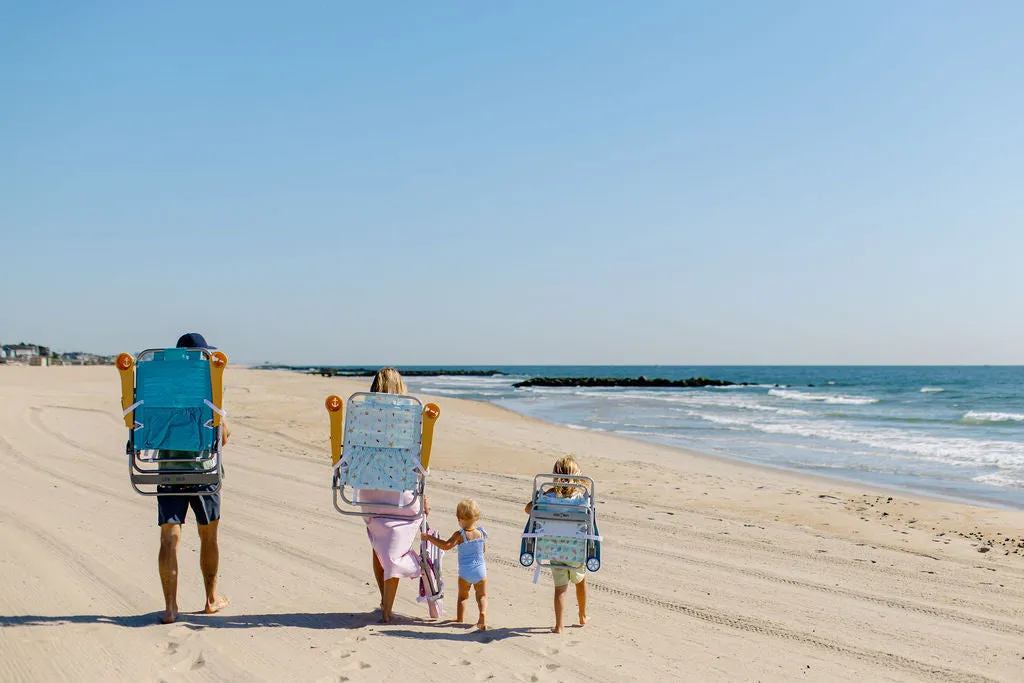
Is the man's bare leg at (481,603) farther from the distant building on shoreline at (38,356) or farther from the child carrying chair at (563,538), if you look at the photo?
the distant building on shoreline at (38,356)

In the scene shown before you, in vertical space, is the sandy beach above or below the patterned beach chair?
below

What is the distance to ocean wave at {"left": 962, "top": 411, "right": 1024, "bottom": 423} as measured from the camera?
2875 cm

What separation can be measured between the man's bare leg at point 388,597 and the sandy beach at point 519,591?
0.09 meters

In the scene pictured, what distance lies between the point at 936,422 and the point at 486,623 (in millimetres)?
27819

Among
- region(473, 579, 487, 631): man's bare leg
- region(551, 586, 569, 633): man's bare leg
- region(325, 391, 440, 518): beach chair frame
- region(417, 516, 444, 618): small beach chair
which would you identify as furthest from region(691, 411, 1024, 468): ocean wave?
region(325, 391, 440, 518): beach chair frame

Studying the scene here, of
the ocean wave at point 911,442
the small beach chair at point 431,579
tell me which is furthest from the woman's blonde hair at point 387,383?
the ocean wave at point 911,442

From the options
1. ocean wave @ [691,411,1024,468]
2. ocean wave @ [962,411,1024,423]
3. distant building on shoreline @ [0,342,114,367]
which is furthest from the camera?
distant building on shoreline @ [0,342,114,367]

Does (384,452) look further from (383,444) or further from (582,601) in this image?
(582,601)

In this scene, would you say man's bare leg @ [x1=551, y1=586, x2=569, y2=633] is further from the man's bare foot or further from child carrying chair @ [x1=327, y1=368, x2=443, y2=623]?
the man's bare foot

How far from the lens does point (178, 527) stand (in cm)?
497

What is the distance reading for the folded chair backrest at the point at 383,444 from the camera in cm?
489

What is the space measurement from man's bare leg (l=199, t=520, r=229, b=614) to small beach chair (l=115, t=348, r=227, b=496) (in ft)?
1.24

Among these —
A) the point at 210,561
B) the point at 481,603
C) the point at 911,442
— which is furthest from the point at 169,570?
the point at 911,442

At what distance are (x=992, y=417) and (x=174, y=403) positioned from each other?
109 ft
